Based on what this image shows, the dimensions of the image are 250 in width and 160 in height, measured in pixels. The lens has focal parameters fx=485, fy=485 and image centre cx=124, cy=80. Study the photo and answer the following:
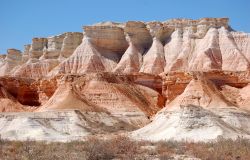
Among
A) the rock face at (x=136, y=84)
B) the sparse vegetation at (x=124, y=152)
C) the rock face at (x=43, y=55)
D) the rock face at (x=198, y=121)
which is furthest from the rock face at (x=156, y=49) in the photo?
the sparse vegetation at (x=124, y=152)

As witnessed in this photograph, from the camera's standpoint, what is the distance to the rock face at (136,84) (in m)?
45.8

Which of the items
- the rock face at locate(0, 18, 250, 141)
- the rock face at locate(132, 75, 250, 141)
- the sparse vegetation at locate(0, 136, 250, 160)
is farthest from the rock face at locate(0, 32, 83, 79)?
the sparse vegetation at locate(0, 136, 250, 160)

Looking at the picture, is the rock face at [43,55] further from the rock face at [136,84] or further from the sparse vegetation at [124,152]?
the sparse vegetation at [124,152]

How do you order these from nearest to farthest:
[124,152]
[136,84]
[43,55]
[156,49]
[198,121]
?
[124,152], [198,121], [136,84], [156,49], [43,55]

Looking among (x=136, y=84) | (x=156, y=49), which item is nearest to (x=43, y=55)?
(x=156, y=49)

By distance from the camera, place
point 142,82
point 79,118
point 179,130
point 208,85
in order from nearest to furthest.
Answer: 1. point 179,130
2. point 79,118
3. point 208,85
4. point 142,82

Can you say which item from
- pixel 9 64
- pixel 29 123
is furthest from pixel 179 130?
pixel 9 64

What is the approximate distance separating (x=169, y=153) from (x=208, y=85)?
34.4m

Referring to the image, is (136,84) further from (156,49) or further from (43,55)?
(43,55)

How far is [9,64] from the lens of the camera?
114438 millimetres

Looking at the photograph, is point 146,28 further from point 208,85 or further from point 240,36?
point 208,85

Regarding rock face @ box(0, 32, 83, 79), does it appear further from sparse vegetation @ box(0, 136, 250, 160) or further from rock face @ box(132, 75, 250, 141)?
sparse vegetation @ box(0, 136, 250, 160)

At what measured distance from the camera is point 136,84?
69.7 m

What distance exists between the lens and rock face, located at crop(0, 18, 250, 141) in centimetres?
4575
